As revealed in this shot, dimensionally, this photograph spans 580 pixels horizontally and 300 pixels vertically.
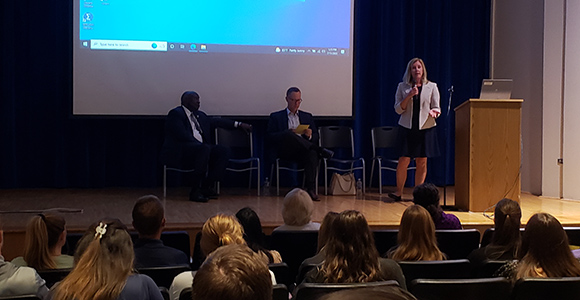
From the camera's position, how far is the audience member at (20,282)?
2289mm

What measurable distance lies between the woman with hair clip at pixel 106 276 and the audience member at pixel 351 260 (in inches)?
27.2

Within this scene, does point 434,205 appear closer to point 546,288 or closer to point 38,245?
point 546,288

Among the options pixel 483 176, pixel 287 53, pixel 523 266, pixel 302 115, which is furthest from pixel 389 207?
pixel 523 266

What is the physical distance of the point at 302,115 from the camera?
6875mm

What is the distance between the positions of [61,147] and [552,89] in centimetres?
563

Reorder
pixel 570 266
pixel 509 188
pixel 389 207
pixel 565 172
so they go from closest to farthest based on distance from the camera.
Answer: pixel 570 266, pixel 509 188, pixel 389 207, pixel 565 172

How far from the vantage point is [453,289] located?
227cm

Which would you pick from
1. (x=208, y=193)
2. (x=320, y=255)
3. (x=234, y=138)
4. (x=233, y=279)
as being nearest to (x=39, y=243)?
(x=320, y=255)

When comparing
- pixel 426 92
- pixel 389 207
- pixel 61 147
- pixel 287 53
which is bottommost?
pixel 389 207

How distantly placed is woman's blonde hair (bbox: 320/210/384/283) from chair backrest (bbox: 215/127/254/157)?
15.0ft

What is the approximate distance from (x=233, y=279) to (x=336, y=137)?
6.33 meters

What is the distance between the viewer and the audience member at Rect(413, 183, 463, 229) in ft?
12.2

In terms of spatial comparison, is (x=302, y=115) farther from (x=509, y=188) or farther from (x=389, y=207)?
(x=509, y=188)

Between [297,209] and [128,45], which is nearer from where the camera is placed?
[297,209]
